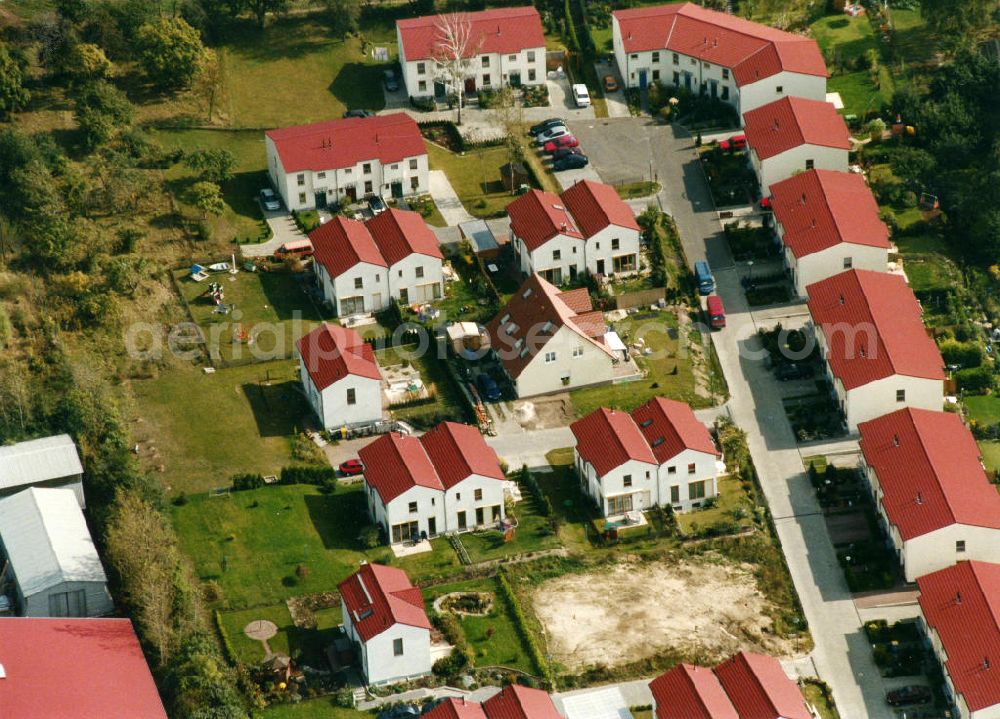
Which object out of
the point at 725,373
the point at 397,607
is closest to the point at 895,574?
the point at 725,373

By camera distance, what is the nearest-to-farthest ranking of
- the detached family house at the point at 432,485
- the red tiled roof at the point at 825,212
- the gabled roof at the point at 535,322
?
the detached family house at the point at 432,485
the gabled roof at the point at 535,322
the red tiled roof at the point at 825,212

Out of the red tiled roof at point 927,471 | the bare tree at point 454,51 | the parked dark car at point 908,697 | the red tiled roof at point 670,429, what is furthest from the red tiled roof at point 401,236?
the parked dark car at point 908,697

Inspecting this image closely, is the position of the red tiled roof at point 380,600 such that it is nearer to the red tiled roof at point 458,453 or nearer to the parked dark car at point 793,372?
the red tiled roof at point 458,453

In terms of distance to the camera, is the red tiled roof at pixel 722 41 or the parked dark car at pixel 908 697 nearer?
the parked dark car at pixel 908 697

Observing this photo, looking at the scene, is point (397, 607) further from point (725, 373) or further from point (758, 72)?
point (758, 72)

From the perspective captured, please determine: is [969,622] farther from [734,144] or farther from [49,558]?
[734,144]
